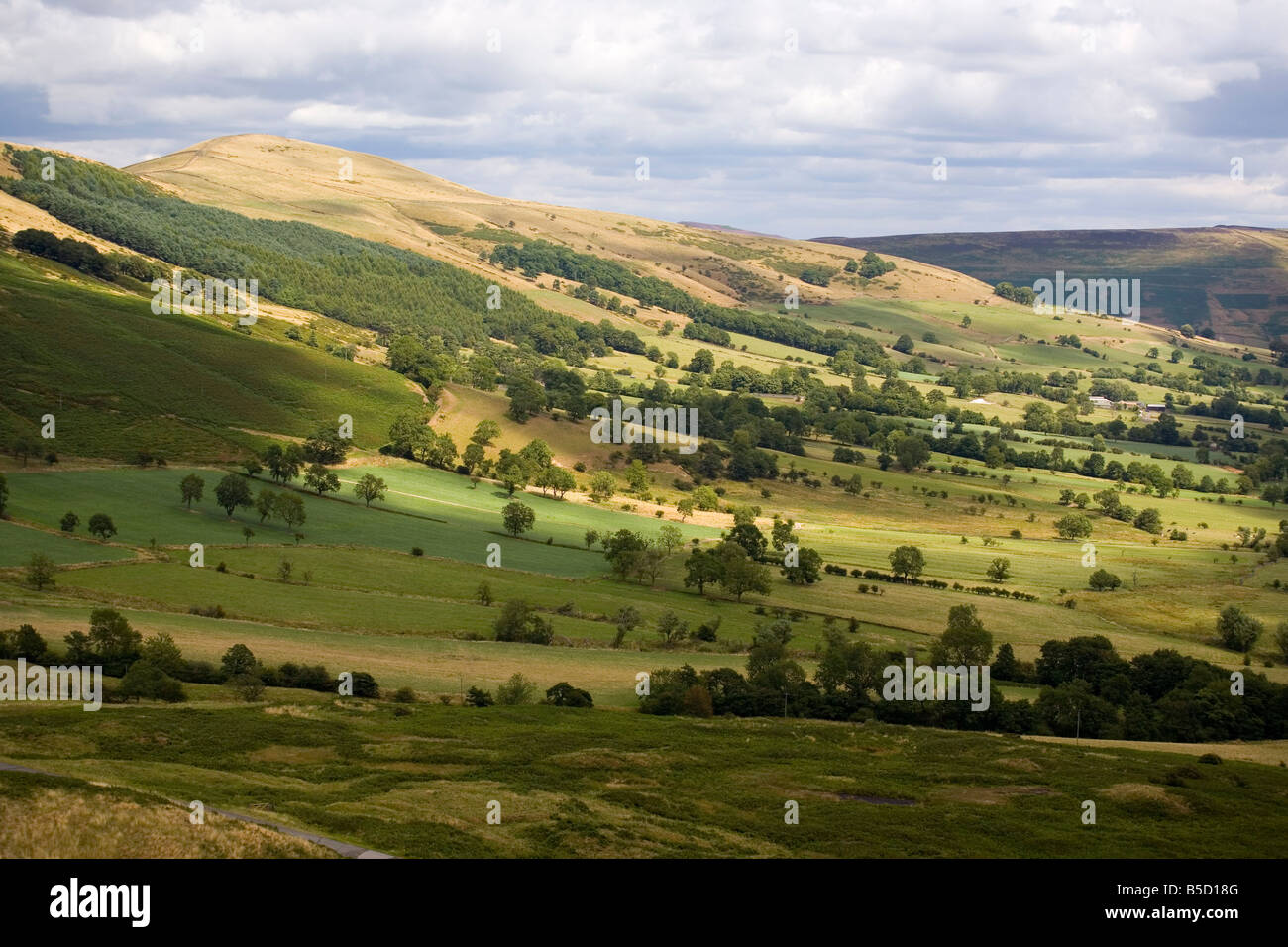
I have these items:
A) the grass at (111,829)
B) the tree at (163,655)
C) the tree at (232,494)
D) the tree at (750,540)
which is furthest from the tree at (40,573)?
the tree at (750,540)

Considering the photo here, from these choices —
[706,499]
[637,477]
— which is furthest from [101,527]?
[706,499]

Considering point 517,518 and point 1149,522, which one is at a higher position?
point 517,518

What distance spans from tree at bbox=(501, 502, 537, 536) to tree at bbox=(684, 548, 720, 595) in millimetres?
20191

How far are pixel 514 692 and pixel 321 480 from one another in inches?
2296

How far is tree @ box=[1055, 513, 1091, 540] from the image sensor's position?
163 metres

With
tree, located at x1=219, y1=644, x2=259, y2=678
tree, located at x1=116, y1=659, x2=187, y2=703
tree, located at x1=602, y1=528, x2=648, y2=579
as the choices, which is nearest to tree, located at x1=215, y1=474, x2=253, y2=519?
tree, located at x1=602, y1=528, x2=648, y2=579

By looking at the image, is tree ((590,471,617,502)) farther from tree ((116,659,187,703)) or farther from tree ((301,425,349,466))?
tree ((116,659,187,703))

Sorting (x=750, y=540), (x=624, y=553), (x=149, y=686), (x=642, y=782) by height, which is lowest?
(x=642, y=782)

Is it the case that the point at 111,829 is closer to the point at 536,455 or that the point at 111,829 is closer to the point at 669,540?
the point at 669,540

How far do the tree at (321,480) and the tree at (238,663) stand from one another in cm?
A: 5379

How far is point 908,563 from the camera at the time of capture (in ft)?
427

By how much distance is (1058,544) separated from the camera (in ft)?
517
